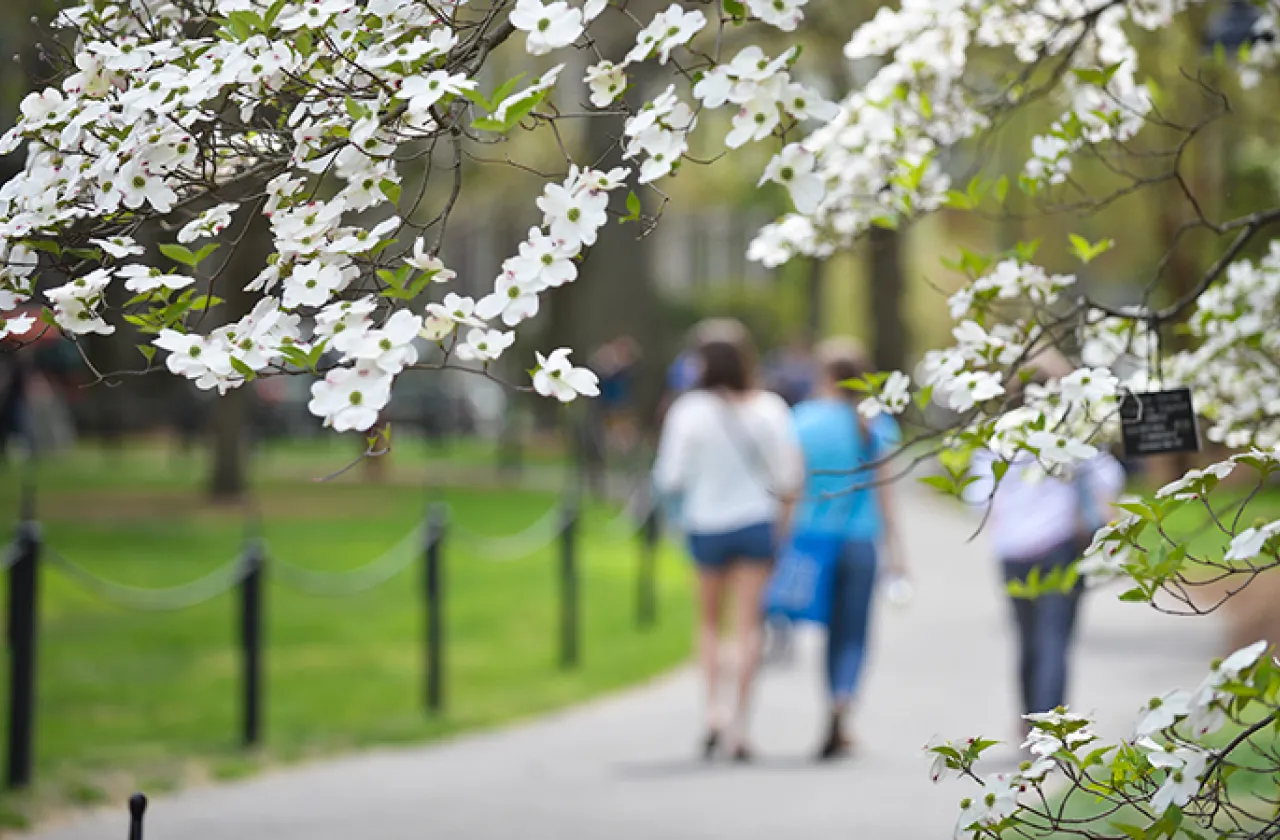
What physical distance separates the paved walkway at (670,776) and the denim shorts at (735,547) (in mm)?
965

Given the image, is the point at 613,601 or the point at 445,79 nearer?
the point at 445,79

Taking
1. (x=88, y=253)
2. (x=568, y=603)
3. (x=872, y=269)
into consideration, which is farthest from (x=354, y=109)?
(x=872, y=269)

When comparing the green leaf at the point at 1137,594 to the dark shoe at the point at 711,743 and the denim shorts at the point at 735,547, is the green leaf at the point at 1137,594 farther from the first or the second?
the dark shoe at the point at 711,743

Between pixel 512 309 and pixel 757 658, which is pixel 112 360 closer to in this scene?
pixel 757 658

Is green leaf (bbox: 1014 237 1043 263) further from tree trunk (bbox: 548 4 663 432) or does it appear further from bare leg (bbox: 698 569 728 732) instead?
tree trunk (bbox: 548 4 663 432)

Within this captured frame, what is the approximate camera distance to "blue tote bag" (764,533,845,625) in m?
8.55

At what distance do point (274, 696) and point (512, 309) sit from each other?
7.28 m

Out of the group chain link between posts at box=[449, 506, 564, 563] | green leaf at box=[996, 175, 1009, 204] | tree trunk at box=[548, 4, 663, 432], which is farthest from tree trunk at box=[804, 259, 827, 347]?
green leaf at box=[996, 175, 1009, 204]

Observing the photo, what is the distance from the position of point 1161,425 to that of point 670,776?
4.05 meters

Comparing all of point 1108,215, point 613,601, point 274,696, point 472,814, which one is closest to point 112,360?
point 1108,215

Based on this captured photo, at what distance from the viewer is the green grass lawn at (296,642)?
8.51 m

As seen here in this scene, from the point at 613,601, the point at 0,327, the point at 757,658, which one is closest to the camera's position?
the point at 0,327

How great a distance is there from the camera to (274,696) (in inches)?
388

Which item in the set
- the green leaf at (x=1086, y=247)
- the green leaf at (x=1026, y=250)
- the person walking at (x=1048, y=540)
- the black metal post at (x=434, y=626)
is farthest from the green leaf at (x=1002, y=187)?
the black metal post at (x=434, y=626)
